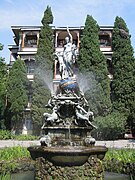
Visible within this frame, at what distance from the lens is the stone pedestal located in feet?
22.0

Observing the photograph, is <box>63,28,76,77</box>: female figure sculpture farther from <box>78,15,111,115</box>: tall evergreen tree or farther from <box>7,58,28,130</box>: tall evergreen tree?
<box>7,58,28,130</box>: tall evergreen tree

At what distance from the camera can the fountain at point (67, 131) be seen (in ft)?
21.7

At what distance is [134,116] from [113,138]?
3810 millimetres

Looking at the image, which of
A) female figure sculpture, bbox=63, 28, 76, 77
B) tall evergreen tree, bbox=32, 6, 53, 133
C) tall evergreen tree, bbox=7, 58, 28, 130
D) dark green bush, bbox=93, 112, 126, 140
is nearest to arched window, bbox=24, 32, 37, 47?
tall evergreen tree, bbox=32, 6, 53, 133

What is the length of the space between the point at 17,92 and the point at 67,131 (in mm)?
24068

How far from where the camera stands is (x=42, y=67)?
35.1 m

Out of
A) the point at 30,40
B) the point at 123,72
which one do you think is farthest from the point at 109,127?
the point at 30,40

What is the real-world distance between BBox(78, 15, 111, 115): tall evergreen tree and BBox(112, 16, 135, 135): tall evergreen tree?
1.42 metres

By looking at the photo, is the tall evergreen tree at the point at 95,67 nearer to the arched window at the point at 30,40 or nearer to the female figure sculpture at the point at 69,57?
the arched window at the point at 30,40

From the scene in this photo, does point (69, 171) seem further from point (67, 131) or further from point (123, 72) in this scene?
point (123, 72)

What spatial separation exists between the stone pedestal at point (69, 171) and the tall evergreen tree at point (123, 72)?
78.2ft

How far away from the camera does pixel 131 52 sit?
33031mm

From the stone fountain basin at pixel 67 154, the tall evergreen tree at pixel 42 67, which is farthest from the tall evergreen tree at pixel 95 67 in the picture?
the stone fountain basin at pixel 67 154

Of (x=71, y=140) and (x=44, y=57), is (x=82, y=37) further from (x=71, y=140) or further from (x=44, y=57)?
(x=71, y=140)
